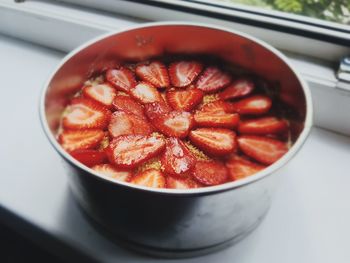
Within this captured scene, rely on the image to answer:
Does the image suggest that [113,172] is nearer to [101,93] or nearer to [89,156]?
[89,156]

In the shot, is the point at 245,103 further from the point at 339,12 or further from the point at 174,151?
the point at 339,12

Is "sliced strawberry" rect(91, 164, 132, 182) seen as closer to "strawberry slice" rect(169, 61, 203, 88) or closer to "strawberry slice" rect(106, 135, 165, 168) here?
"strawberry slice" rect(106, 135, 165, 168)

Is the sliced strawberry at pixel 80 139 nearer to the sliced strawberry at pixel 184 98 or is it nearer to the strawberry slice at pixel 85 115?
the strawberry slice at pixel 85 115

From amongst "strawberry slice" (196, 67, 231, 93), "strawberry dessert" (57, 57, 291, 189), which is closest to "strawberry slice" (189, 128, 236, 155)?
"strawberry dessert" (57, 57, 291, 189)

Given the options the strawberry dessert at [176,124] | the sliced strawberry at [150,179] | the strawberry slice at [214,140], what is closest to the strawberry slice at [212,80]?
the strawberry dessert at [176,124]

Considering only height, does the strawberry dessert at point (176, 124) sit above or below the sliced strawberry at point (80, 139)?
above

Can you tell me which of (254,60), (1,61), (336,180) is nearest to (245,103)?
(254,60)
